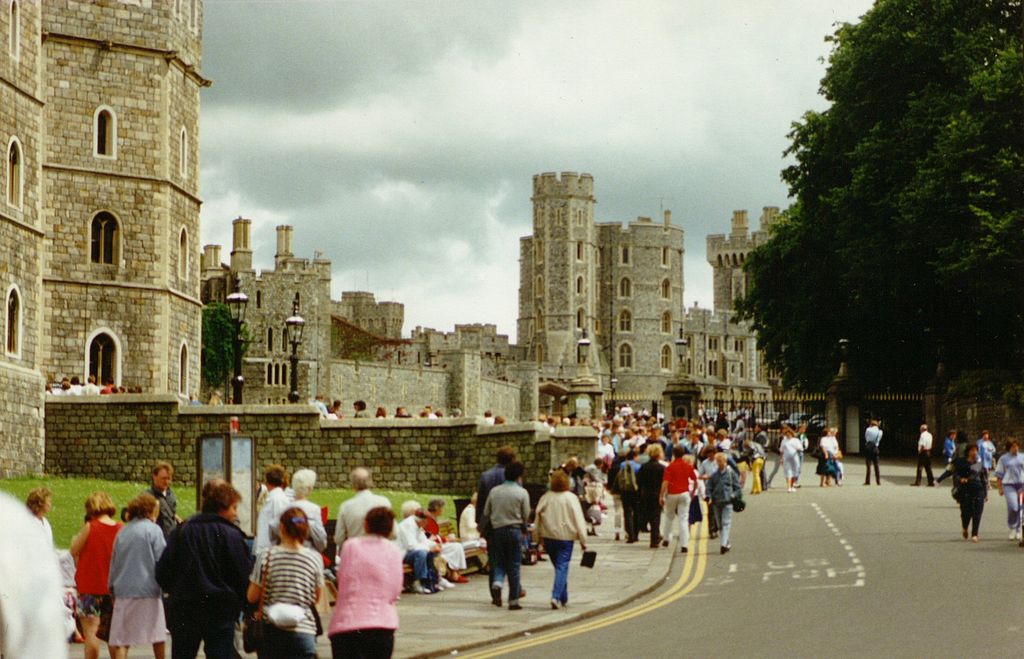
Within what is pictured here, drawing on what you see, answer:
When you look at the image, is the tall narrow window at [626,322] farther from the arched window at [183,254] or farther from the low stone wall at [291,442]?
the low stone wall at [291,442]

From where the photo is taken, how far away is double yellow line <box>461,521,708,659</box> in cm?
1423

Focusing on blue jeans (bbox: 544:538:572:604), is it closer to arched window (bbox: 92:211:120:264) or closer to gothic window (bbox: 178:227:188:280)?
arched window (bbox: 92:211:120:264)

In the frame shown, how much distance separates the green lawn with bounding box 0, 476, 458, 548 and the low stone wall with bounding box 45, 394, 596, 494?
0.65m

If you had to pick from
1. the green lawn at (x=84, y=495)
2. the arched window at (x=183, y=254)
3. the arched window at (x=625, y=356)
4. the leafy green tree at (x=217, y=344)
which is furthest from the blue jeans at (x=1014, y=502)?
the arched window at (x=625, y=356)

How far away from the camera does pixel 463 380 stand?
89000 mm

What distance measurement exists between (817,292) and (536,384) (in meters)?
53.8

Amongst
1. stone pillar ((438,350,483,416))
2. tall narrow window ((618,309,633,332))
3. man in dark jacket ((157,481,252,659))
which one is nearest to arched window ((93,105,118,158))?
man in dark jacket ((157,481,252,659))

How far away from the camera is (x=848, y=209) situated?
45688 millimetres

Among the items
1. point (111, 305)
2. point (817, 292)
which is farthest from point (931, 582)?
point (817, 292)

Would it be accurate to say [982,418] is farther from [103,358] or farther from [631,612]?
[631,612]

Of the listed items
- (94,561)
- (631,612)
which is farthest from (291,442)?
(94,561)

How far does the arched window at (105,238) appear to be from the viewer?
40188 mm

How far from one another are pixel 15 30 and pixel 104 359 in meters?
10.3

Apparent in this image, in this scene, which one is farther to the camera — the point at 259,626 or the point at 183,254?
the point at 183,254
